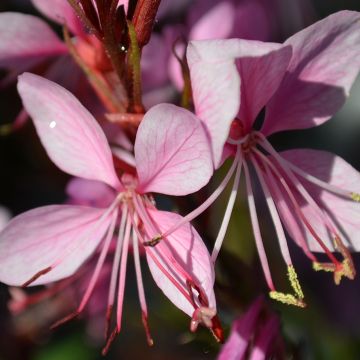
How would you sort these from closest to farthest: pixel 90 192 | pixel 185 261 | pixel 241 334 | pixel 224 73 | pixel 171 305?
pixel 224 73, pixel 185 261, pixel 241 334, pixel 90 192, pixel 171 305

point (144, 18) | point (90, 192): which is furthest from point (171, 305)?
point (144, 18)

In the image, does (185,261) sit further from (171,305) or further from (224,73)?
(171,305)

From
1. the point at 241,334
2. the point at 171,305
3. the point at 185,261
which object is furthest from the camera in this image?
the point at 171,305

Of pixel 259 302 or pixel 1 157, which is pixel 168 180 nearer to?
pixel 259 302

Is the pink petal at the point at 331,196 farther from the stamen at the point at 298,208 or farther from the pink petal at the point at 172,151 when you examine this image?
the pink petal at the point at 172,151

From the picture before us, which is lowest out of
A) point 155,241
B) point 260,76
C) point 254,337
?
point 254,337

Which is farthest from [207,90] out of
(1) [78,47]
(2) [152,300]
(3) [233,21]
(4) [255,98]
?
(2) [152,300]

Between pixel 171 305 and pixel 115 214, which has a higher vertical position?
pixel 115 214
